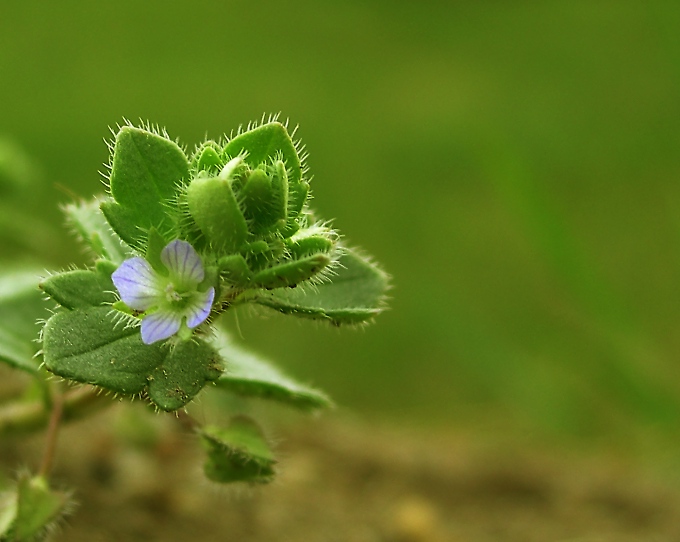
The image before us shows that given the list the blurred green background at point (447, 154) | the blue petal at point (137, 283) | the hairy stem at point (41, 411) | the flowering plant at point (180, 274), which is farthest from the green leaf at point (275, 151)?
the blurred green background at point (447, 154)

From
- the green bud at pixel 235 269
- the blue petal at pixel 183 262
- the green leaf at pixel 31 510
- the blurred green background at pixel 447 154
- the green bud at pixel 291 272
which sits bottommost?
the green leaf at pixel 31 510

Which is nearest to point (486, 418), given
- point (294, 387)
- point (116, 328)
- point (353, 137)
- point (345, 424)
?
point (345, 424)

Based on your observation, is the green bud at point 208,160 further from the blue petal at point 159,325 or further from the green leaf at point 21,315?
the green leaf at point 21,315

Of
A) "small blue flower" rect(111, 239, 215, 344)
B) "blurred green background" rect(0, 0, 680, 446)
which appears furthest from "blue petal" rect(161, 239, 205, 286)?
"blurred green background" rect(0, 0, 680, 446)

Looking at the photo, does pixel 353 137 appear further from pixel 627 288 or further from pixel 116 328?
pixel 116 328

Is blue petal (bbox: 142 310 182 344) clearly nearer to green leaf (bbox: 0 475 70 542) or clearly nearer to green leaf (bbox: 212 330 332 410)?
green leaf (bbox: 212 330 332 410)

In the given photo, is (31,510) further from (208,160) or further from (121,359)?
(208,160)

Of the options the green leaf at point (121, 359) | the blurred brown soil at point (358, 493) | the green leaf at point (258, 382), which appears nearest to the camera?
the green leaf at point (121, 359)
